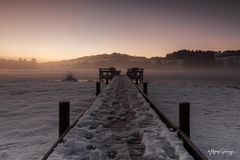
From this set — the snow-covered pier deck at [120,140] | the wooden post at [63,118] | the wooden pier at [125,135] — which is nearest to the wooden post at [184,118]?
the wooden pier at [125,135]

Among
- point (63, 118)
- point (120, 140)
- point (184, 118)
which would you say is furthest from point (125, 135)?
point (63, 118)

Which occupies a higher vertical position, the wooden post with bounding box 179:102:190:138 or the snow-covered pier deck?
the wooden post with bounding box 179:102:190:138

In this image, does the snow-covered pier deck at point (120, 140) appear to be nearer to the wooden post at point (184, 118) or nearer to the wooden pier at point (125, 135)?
the wooden pier at point (125, 135)

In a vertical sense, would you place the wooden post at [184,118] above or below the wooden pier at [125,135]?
above

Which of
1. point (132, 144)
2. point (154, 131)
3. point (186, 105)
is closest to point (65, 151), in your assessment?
point (132, 144)

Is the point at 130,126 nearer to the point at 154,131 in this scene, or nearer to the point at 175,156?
the point at 154,131

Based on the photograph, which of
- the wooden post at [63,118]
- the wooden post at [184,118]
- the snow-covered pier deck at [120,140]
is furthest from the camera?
the wooden post at [63,118]

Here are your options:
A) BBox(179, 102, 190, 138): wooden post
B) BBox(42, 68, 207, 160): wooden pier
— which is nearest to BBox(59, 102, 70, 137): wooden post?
BBox(42, 68, 207, 160): wooden pier

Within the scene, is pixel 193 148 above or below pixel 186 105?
below

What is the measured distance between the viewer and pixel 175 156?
5.52 m

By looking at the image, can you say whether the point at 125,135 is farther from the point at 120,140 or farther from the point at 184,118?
the point at 184,118

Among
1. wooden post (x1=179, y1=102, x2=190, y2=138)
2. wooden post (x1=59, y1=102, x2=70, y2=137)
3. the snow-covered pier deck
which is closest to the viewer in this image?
the snow-covered pier deck

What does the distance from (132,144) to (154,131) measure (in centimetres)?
136

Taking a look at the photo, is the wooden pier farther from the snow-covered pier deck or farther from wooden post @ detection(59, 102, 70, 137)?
wooden post @ detection(59, 102, 70, 137)
